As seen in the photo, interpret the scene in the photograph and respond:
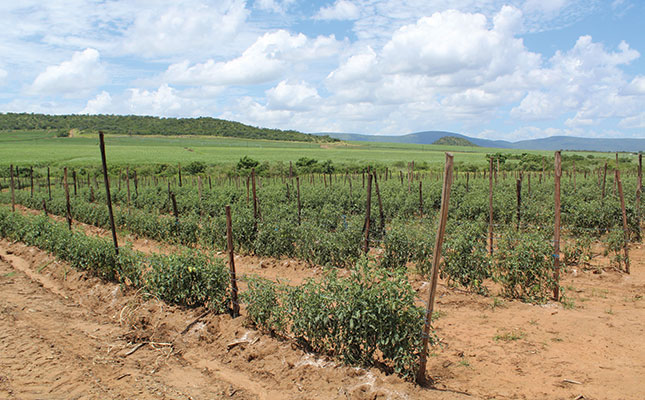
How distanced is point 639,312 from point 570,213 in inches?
254

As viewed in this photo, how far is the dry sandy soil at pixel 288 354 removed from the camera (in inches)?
183

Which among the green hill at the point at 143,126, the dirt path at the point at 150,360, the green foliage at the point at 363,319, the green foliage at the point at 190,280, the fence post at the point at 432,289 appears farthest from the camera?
the green hill at the point at 143,126

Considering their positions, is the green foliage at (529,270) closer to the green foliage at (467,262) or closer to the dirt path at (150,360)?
the green foliage at (467,262)

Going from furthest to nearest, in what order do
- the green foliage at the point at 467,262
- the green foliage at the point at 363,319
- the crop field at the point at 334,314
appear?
the green foliage at the point at 467,262 → the crop field at the point at 334,314 → the green foliage at the point at 363,319

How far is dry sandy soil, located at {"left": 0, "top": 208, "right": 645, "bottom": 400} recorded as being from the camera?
4.64m

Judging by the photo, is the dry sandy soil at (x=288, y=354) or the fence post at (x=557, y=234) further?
the fence post at (x=557, y=234)

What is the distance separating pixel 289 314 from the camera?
542cm

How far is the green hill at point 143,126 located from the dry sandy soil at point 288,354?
11294 centimetres

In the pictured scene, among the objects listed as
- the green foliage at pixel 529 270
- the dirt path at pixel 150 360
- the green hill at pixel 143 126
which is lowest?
the dirt path at pixel 150 360

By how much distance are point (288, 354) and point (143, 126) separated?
132895 millimetres

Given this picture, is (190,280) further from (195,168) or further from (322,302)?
(195,168)

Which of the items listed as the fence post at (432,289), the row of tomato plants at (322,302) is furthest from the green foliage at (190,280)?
the fence post at (432,289)

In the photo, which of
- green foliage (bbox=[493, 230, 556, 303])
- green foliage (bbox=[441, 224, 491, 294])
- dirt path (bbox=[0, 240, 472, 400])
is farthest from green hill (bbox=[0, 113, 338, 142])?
green foliage (bbox=[493, 230, 556, 303])

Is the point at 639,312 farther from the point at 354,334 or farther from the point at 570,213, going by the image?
the point at 570,213
